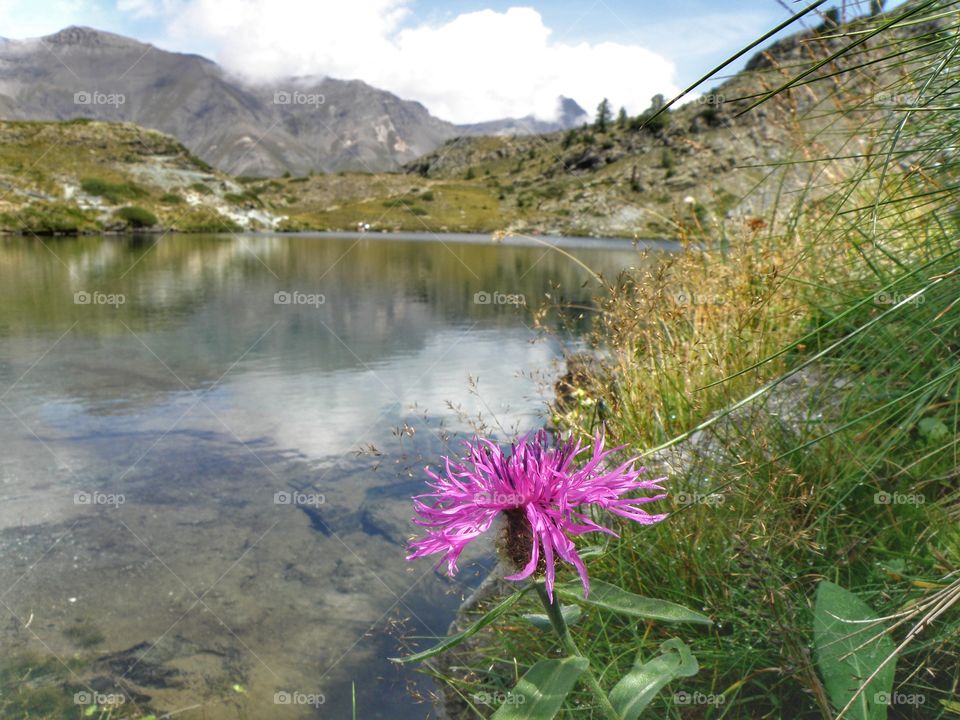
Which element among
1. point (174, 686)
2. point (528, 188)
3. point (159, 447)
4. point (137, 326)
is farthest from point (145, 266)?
point (528, 188)

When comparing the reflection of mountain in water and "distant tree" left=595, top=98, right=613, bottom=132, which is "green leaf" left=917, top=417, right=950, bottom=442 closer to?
the reflection of mountain in water

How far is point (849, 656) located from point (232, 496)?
4.28 meters

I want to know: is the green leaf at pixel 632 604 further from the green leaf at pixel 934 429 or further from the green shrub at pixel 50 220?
the green shrub at pixel 50 220

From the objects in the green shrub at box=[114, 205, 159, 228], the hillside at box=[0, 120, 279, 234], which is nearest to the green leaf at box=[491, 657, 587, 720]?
the hillside at box=[0, 120, 279, 234]

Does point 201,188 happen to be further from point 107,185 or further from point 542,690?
point 542,690

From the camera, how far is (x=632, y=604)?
123 cm

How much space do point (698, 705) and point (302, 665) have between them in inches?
77.4

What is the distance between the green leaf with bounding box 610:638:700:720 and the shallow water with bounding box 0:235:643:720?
122cm

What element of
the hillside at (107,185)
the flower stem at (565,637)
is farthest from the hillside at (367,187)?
the flower stem at (565,637)

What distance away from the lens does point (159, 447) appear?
5570 millimetres

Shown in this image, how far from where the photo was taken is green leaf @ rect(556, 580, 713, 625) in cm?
117

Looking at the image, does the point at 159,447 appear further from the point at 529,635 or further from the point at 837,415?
the point at 837,415

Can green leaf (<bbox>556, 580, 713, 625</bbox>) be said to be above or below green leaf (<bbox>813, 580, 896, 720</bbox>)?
above

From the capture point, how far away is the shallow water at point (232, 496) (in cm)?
305
